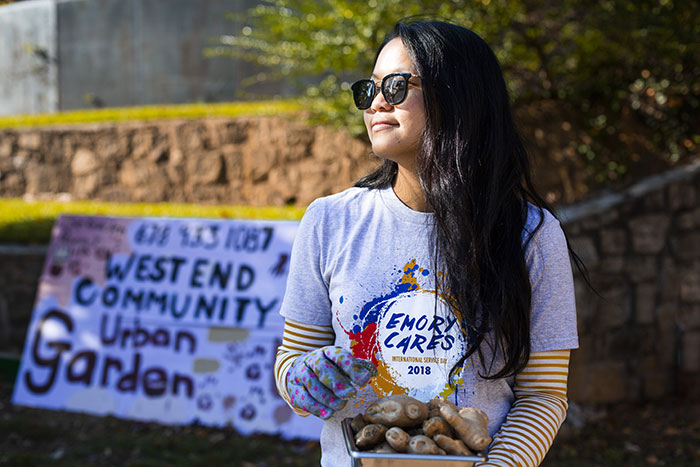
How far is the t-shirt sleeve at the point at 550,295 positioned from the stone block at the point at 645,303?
138 inches

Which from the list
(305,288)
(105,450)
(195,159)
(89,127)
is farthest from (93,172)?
(305,288)

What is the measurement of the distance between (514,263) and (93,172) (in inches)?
251

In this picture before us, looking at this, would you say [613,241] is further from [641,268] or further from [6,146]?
[6,146]

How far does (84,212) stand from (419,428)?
17.2ft

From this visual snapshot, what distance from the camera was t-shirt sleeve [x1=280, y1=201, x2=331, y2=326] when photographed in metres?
1.39

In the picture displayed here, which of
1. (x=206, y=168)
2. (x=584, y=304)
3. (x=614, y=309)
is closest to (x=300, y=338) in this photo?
(x=584, y=304)

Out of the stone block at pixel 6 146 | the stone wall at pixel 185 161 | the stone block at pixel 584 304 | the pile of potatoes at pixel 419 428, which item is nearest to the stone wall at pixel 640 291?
the stone block at pixel 584 304

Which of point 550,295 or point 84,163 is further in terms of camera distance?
point 84,163

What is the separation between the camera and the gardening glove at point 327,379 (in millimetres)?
1131

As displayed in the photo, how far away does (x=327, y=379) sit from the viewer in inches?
44.7

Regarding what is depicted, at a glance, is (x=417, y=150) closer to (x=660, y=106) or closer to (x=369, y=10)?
(x=369, y=10)

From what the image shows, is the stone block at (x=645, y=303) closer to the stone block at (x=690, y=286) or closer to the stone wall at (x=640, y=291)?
the stone wall at (x=640, y=291)

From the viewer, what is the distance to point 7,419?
401cm

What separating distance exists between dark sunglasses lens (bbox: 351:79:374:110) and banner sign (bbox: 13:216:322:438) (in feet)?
8.60
